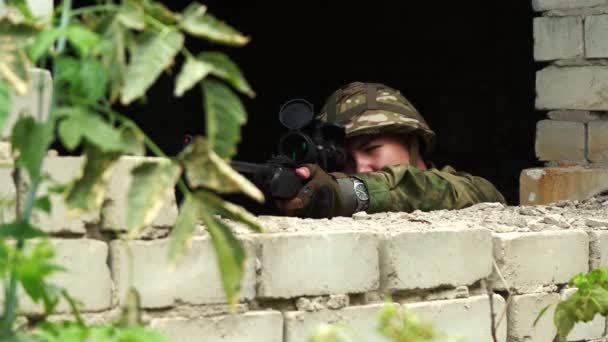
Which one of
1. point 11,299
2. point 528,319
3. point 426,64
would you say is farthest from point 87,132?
point 426,64

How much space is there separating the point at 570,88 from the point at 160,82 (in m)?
2.70

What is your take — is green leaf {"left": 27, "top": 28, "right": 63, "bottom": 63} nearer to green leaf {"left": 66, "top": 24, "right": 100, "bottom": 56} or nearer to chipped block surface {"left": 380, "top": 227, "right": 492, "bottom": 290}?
green leaf {"left": 66, "top": 24, "right": 100, "bottom": 56}

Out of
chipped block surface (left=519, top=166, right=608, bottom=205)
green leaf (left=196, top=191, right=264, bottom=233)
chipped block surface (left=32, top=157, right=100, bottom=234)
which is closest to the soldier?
chipped block surface (left=519, top=166, right=608, bottom=205)

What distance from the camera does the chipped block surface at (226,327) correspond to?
293 centimetres

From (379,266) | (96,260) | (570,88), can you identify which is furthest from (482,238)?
(570,88)

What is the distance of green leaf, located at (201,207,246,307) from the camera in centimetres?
175

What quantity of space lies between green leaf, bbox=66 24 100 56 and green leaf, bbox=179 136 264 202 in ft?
0.69

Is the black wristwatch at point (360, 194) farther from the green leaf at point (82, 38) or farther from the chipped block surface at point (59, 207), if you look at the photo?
the green leaf at point (82, 38)

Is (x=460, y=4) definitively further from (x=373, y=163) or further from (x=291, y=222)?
(x=291, y=222)

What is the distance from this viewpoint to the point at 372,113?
4918mm

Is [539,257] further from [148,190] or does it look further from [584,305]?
[148,190]

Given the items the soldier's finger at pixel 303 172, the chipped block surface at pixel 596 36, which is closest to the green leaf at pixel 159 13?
the soldier's finger at pixel 303 172

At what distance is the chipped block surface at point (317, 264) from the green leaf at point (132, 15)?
1.37 m

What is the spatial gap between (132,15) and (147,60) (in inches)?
3.5
